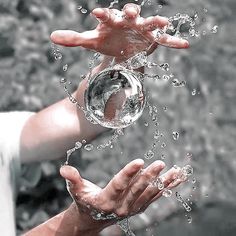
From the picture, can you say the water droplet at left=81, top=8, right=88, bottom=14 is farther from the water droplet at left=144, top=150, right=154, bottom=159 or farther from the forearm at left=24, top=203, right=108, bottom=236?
the forearm at left=24, top=203, right=108, bottom=236

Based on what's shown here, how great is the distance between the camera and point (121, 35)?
1.66 m

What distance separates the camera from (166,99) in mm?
3055

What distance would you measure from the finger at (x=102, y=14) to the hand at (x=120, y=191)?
0.31 m

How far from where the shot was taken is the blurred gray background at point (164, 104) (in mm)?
2799

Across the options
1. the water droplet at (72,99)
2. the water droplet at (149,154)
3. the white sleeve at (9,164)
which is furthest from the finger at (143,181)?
the water droplet at (149,154)

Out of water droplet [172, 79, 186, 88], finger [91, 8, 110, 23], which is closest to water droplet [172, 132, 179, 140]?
water droplet [172, 79, 186, 88]

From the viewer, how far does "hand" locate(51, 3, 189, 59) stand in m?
1.60

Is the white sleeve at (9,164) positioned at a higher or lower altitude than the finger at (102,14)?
lower

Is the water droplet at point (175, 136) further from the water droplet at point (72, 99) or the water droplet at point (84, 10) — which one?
the water droplet at point (72, 99)

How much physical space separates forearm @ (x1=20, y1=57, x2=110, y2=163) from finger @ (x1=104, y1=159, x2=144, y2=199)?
0.44 metres

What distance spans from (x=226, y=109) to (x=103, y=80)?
142 centimetres

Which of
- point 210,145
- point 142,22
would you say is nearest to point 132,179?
point 142,22

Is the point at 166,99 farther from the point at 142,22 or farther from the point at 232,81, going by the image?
the point at 142,22

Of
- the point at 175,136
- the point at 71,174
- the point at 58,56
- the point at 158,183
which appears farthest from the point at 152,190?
the point at 58,56
